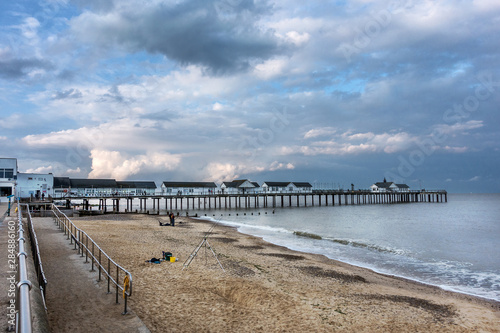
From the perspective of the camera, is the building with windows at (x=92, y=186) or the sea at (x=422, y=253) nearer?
the sea at (x=422, y=253)

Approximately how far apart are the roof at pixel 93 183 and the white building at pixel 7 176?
2083 centimetres

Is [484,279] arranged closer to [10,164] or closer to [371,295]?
[371,295]

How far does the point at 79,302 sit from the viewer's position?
7.75 meters

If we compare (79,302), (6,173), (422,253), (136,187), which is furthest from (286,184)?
(79,302)

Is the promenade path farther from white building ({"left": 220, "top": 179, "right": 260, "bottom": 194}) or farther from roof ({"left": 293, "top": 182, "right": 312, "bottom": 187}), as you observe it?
roof ({"left": 293, "top": 182, "right": 312, "bottom": 187})

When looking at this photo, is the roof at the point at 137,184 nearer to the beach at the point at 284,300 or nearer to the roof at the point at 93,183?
the roof at the point at 93,183

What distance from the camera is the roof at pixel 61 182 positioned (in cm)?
6048

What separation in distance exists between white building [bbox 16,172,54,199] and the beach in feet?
142

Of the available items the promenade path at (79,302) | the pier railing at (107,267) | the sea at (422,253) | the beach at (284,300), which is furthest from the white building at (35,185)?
the promenade path at (79,302)

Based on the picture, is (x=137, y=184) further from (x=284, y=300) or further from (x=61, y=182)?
(x=284, y=300)

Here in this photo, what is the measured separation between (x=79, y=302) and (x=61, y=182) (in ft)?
205

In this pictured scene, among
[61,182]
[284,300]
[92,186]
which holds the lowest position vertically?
[284,300]

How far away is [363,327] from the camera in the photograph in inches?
346

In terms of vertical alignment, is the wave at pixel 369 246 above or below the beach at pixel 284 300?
below
